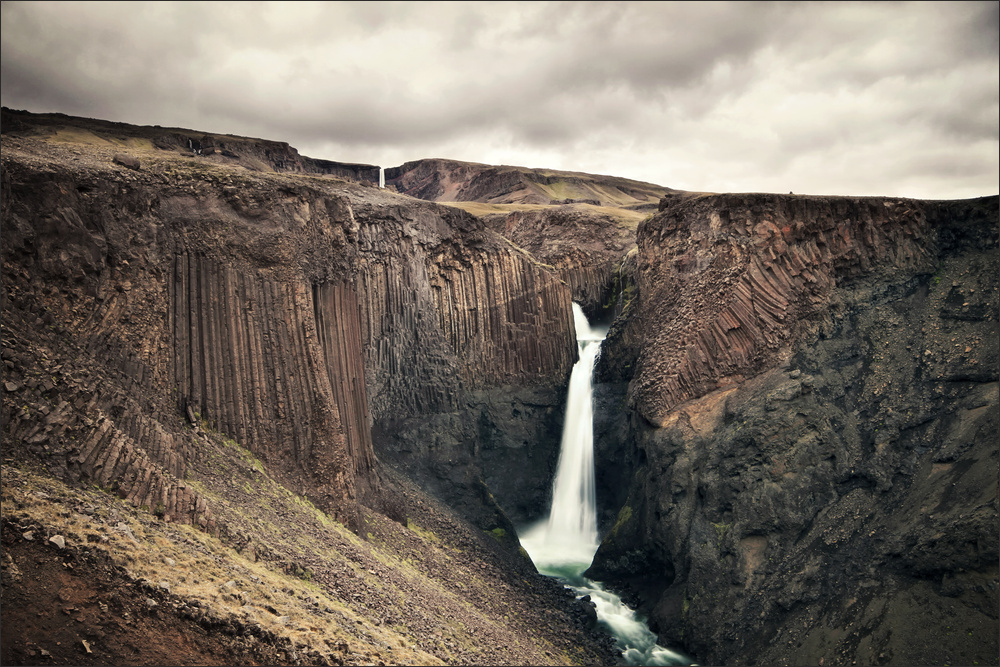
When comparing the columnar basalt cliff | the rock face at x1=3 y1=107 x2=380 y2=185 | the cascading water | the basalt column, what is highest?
the rock face at x1=3 y1=107 x2=380 y2=185

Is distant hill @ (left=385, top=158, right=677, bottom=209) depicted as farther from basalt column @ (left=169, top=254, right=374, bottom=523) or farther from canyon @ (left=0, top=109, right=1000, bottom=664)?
basalt column @ (left=169, top=254, right=374, bottom=523)

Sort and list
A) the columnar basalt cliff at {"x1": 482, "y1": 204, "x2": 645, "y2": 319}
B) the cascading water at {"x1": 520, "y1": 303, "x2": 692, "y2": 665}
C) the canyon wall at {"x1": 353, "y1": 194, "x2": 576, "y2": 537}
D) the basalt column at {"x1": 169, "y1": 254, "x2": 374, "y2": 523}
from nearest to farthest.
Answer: the basalt column at {"x1": 169, "y1": 254, "x2": 374, "y2": 523} → the cascading water at {"x1": 520, "y1": 303, "x2": 692, "y2": 665} → the canyon wall at {"x1": 353, "y1": 194, "x2": 576, "y2": 537} → the columnar basalt cliff at {"x1": 482, "y1": 204, "x2": 645, "y2": 319}

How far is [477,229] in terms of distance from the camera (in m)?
30.3

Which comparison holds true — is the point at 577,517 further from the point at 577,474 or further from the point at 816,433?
the point at 816,433

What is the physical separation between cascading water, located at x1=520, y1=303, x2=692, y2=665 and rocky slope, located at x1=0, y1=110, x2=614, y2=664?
7.28 feet

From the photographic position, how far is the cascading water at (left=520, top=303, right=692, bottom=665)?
2362 cm

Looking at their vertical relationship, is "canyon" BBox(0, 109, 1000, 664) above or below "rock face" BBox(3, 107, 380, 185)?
below

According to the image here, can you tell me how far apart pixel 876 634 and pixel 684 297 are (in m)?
12.4

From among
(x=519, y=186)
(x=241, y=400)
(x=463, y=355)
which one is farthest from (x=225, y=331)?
(x=519, y=186)

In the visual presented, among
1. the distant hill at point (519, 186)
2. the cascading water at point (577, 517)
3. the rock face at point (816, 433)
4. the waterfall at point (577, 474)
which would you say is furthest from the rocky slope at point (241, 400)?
the distant hill at point (519, 186)

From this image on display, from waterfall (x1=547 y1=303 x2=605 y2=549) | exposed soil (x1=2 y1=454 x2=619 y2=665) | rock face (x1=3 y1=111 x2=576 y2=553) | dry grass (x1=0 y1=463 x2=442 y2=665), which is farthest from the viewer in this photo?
waterfall (x1=547 y1=303 x2=605 y2=549)

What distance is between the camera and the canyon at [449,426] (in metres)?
11.5

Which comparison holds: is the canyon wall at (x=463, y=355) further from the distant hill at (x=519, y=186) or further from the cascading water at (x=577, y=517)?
the distant hill at (x=519, y=186)

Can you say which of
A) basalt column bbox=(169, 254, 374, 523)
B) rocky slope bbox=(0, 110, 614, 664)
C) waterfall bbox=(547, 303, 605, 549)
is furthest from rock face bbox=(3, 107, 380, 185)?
waterfall bbox=(547, 303, 605, 549)
